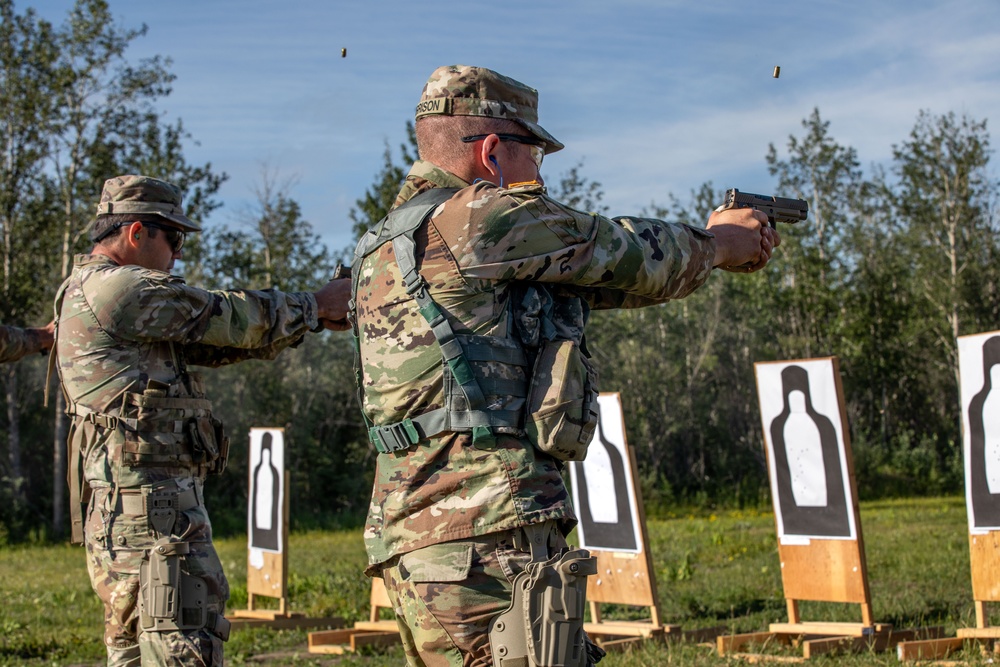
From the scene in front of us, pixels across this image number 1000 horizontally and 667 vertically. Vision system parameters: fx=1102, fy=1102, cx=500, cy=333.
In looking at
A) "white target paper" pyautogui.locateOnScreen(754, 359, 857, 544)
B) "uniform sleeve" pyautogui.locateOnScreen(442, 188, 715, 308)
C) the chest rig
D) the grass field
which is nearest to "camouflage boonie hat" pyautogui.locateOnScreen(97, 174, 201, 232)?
the chest rig

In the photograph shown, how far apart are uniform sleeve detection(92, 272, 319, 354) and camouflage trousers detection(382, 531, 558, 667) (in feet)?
6.83

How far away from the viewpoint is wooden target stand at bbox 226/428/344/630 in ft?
29.9

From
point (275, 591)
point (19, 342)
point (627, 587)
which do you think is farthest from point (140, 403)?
point (275, 591)

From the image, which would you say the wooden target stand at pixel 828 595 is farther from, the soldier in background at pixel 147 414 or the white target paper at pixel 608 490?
the soldier in background at pixel 147 414

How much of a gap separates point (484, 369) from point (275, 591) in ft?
23.5

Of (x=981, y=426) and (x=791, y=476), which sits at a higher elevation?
(x=981, y=426)

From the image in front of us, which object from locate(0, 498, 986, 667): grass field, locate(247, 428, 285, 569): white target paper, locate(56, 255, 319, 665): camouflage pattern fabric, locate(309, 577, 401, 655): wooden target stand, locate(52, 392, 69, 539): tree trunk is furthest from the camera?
locate(52, 392, 69, 539): tree trunk

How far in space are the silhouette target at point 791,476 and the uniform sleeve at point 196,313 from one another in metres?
3.95

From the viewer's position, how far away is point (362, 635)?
8070 millimetres

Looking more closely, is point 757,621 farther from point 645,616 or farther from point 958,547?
point 958,547

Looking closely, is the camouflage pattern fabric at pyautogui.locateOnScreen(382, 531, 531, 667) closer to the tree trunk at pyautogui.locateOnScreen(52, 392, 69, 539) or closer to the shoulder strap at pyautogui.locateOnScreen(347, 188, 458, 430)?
the shoulder strap at pyautogui.locateOnScreen(347, 188, 458, 430)

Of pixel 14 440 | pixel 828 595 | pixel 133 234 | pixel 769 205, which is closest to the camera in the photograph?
pixel 769 205

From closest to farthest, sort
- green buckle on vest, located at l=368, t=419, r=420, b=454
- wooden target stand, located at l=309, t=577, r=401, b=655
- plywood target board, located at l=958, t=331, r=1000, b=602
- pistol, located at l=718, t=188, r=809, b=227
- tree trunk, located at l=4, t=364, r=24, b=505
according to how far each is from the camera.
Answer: green buckle on vest, located at l=368, t=419, r=420, b=454
pistol, located at l=718, t=188, r=809, b=227
plywood target board, located at l=958, t=331, r=1000, b=602
wooden target stand, located at l=309, t=577, r=401, b=655
tree trunk, located at l=4, t=364, r=24, b=505

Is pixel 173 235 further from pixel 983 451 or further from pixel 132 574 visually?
pixel 983 451
